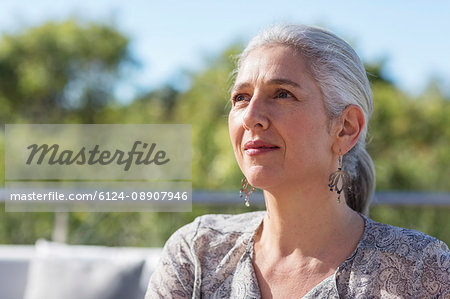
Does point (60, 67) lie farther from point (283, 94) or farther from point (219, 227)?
point (283, 94)

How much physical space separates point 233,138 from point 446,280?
0.71 m

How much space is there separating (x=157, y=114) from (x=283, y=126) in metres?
11.5

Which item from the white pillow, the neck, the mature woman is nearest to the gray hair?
the mature woman

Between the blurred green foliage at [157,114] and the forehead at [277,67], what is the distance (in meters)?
0.40

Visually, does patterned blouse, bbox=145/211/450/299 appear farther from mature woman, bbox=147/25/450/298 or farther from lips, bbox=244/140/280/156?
lips, bbox=244/140/280/156

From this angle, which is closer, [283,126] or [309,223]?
[283,126]

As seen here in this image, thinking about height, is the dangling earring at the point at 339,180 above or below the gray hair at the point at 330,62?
below

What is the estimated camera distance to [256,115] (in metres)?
1.51

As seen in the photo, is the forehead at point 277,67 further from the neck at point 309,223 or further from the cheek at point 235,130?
the neck at point 309,223

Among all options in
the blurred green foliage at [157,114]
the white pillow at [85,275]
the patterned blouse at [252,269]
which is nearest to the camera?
the patterned blouse at [252,269]

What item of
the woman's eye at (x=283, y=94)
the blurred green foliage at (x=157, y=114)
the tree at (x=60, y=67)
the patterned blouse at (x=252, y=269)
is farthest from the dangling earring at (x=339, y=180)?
the tree at (x=60, y=67)

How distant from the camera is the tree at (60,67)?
707 inches

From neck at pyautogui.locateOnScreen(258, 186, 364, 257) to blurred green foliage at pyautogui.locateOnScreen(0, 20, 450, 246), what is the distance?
1.67 ft

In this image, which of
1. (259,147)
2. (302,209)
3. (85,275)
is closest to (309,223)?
(302,209)
